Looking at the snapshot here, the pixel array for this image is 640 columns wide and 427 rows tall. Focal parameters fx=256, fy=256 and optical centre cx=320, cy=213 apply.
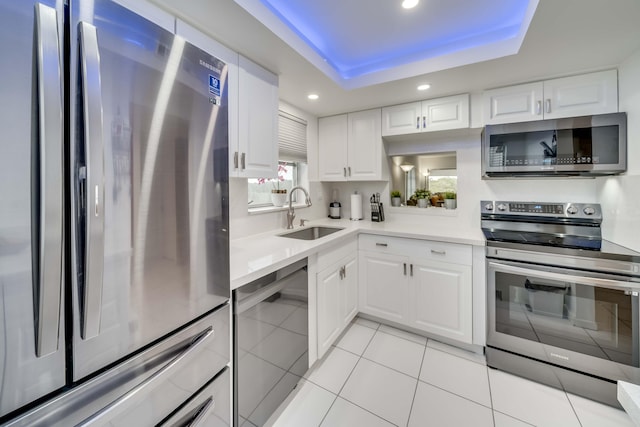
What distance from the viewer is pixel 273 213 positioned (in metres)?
2.42

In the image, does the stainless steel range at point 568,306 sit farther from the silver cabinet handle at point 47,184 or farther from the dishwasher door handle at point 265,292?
the silver cabinet handle at point 47,184

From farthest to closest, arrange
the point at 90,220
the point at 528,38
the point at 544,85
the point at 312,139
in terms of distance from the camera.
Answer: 1. the point at 312,139
2. the point at 544,85
3. the point at 528,38
4. the point at 90,220

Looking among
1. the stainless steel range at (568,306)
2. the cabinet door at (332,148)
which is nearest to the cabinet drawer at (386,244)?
the stainless steel range at (568,306)

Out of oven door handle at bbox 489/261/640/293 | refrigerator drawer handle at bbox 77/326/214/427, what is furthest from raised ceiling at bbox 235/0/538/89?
refrigerator drawer handle at bbox 77/326/214/427

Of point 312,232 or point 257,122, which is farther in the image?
point 312,232

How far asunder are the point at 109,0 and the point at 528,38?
2014mm

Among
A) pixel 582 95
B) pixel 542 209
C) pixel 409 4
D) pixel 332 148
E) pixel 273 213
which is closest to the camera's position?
pixel 409 4

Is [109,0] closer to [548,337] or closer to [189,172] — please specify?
[189,172]

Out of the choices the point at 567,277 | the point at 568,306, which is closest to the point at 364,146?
the point at 567,277

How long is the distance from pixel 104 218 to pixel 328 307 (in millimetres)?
1620

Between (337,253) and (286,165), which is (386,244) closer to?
(337,253)

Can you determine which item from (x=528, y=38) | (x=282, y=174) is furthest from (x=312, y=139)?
(x=528, y=38)

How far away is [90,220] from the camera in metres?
0.61

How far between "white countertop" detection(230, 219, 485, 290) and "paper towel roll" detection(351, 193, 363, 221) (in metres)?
0.41
